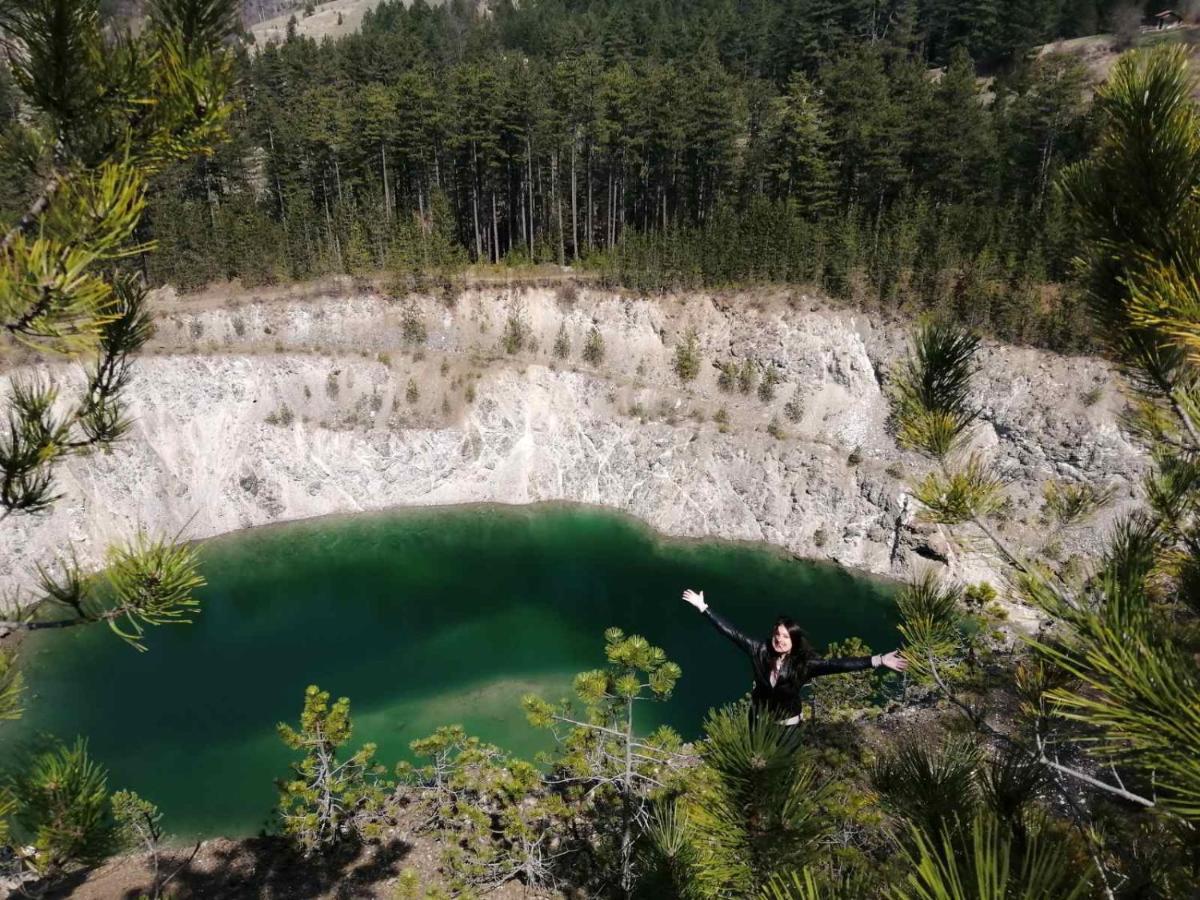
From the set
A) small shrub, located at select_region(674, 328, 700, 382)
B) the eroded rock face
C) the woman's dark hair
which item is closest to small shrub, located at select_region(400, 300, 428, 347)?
the eroded rock face

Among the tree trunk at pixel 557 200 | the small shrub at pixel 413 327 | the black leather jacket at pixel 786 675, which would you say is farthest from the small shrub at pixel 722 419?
the black leather jacket at pixel 786 675

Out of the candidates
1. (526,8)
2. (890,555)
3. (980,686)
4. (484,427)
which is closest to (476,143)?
(484,427)

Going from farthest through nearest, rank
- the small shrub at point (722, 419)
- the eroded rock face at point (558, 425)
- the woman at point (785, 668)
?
the small shrub at point (722, 419) < the eroded rock face at point (558, 425) < the woman at point (785, 668)

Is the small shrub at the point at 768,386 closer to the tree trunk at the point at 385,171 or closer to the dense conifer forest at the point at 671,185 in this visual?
the dense conifer forest at the point at 671,185

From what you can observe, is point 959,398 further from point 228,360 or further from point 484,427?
point 228,360

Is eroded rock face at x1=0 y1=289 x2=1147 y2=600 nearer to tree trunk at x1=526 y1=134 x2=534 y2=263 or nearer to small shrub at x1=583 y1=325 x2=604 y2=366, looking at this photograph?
small shrub at x1=583 y1=325 x2=604 y2=366

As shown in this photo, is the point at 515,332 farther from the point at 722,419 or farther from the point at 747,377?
the point at 747,377

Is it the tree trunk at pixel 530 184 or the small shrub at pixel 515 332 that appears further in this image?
the tree trunk at pixel 530 184
